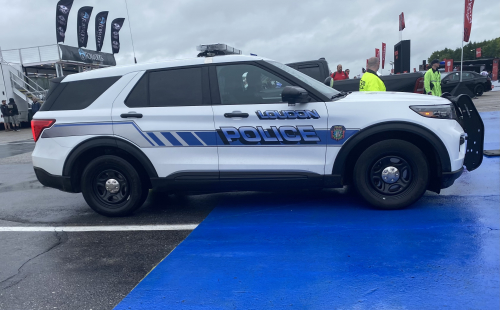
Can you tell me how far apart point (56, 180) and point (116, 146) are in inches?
35.8

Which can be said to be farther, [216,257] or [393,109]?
[393,109]

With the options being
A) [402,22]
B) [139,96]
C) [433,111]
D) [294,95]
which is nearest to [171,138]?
[139,96]

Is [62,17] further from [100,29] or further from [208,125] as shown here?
[208,125]

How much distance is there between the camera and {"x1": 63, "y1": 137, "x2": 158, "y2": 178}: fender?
15.0ft

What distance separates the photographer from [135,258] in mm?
3648

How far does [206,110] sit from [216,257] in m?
1.65

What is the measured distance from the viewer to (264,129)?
→ 4.30 meters

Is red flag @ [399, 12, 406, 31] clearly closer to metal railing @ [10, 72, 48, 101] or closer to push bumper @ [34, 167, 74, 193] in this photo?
metal railing @ [10, 72, 48, 101]

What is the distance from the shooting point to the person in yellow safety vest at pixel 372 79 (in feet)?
22.8

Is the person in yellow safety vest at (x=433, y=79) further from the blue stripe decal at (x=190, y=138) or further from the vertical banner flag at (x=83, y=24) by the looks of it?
the vertical banner flag at (x=83, y=24)

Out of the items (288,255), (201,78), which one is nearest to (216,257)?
(288,255)

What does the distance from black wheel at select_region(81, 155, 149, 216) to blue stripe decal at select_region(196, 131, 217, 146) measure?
930 mm

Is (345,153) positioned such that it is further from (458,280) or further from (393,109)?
(458,280)

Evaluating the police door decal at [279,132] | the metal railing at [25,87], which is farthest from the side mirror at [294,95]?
the metal railing at [25,87]
